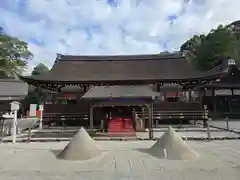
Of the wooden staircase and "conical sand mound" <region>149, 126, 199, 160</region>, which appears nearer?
"conical sand mound" <region>149, 126, 199, 160</region>

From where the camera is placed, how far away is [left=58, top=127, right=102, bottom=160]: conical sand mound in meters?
7.61

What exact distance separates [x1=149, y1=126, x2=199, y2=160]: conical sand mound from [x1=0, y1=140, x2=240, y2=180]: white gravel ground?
321 millimetres

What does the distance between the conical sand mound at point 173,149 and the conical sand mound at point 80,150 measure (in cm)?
210

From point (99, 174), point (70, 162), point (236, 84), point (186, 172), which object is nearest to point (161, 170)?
point (186, 172)

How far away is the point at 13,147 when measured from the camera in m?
9.95

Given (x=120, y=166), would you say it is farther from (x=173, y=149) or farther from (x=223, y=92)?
(x=223, y=92)

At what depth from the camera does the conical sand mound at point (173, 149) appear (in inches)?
297

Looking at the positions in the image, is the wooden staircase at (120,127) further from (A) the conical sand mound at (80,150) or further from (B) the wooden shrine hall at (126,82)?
(A) the conical sand mound at (80,150)

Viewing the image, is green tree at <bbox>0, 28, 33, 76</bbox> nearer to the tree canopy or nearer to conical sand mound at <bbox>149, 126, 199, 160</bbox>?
the tree canopy

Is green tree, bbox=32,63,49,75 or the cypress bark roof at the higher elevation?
green tree, bbox=32,63,49,75

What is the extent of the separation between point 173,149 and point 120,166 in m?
2.17

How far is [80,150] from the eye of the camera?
7793mm

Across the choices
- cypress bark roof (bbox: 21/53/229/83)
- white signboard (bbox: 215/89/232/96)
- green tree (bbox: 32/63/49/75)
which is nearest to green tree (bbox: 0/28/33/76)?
cypress bark roof (bbox: 21/53/229/83)

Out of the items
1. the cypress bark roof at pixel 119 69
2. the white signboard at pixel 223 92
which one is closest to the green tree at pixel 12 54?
the cypress bark roof at pixel 119 69
